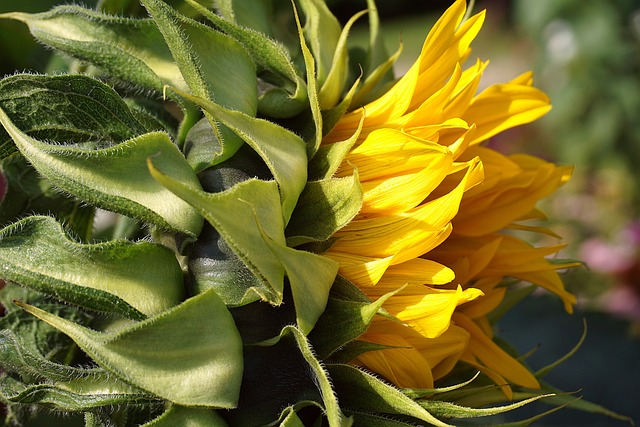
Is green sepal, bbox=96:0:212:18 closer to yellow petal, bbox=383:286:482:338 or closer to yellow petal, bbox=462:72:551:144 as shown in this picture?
yellow petal, bbox=462:72:551:144

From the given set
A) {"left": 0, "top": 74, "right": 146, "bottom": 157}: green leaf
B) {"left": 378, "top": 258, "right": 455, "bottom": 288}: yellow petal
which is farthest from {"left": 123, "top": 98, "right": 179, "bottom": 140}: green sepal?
{"left": 378, "top": 258, "right": 455, "bottom": 288}: yellow petal

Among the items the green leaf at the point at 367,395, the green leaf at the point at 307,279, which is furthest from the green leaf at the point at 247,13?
the green leaf at the point at 367,395

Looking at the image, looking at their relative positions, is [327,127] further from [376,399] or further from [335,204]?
[376,399]

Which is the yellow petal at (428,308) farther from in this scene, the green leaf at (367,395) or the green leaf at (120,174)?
the green leaf at (120,174)

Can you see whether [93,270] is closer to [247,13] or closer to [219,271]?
[219,271]

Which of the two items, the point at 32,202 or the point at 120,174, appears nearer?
the point at 120,174

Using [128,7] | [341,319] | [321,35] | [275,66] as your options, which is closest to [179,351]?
[341,319]
